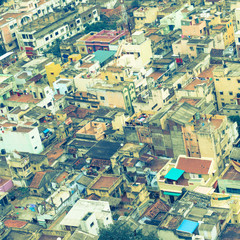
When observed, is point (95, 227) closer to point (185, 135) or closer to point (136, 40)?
point (185, 135)

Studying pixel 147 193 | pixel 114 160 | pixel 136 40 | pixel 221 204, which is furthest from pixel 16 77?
pixel 221 204

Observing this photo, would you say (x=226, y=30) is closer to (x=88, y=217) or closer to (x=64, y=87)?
(x=64, y=87)

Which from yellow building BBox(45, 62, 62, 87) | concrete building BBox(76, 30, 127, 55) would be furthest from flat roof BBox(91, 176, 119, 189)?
concrete building BBox(76, 30, 127, 55)

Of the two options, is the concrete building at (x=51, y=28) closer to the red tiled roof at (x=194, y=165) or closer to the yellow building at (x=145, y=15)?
the yellow building at (x=145, y=15)

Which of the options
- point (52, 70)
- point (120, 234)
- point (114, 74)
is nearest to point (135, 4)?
point (52, 70)

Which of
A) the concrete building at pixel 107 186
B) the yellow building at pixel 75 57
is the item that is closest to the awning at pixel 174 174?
the concrete building at pixel 107 186

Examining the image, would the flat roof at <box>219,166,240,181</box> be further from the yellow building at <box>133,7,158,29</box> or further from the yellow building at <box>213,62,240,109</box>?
the yellow building at <box>133,7,158,29</box>
